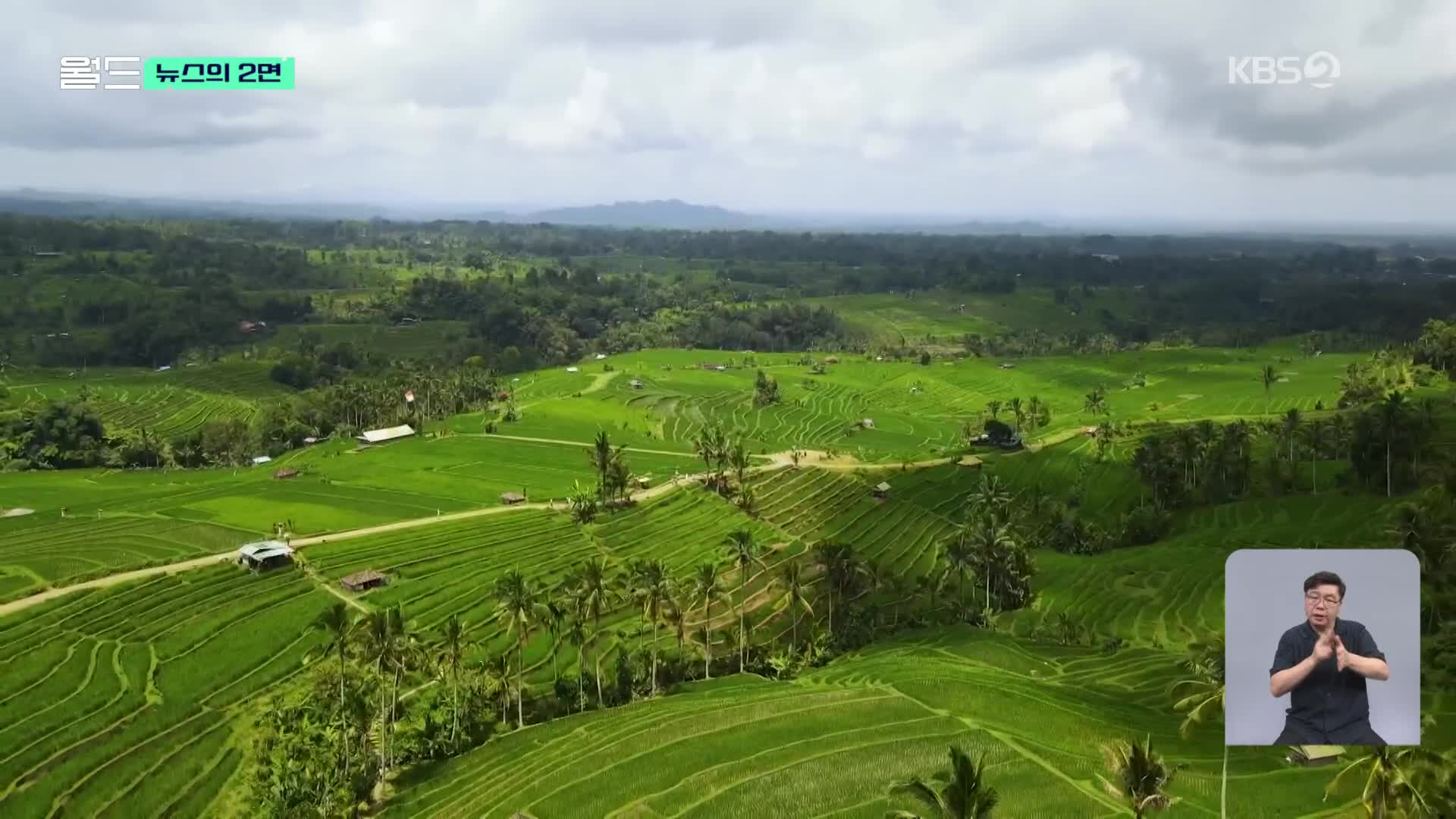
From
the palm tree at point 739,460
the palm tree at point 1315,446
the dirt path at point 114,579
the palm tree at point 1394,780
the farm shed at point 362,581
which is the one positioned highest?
the palm tree at point 1394,780

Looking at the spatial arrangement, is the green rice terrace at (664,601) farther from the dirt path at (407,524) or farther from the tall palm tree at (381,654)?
the dirt path at (407,524)

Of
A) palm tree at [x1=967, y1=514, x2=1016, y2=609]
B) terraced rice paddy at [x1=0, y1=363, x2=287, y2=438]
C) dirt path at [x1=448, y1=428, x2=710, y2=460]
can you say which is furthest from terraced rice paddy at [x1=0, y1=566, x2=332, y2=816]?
terraced rice paddy at [x1=0, y1=363, x2=287, y2=438]

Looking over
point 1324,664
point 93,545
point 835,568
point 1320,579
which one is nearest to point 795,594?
point 835,568

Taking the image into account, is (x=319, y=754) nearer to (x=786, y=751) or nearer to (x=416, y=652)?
(x=416, y=652)

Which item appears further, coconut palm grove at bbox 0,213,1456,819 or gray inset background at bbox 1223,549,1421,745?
coconut palm grove at bbox 0,213,1456,819

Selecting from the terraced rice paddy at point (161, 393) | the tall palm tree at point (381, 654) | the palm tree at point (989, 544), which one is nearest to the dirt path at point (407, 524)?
the tall palm tree at point (381, 654)

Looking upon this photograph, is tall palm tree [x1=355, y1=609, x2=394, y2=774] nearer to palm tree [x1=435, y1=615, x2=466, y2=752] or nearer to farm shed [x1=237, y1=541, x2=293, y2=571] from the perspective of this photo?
palm tree [x1=435, y1=615, x2=466, y2=752]
